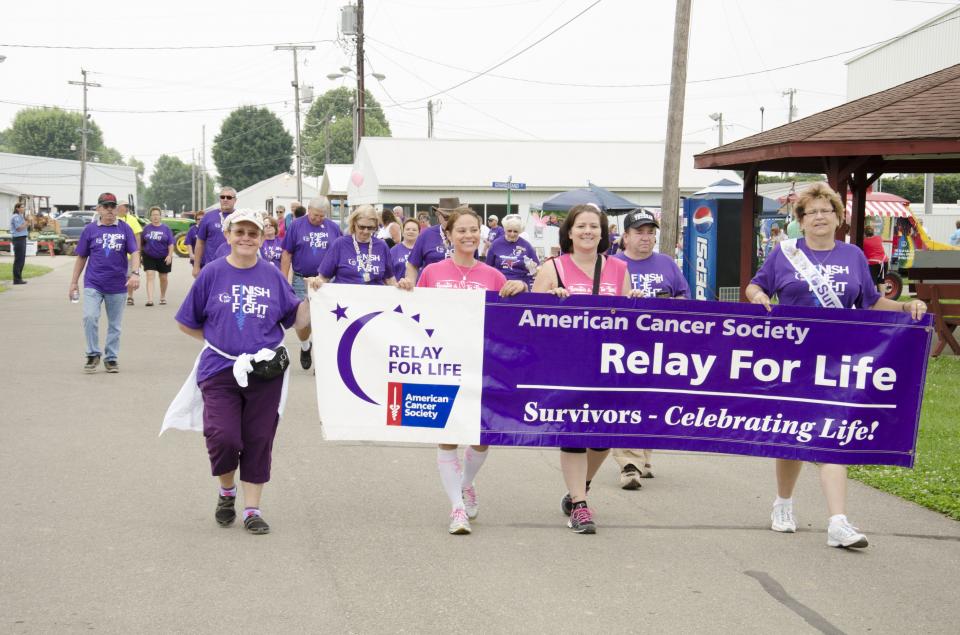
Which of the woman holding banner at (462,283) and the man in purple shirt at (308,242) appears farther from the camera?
the man in purple shirt at (308,242)

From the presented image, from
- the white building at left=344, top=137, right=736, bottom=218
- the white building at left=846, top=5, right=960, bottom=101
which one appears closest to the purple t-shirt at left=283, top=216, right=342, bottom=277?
the white building at left=846, top=5, right=960, bottom=101

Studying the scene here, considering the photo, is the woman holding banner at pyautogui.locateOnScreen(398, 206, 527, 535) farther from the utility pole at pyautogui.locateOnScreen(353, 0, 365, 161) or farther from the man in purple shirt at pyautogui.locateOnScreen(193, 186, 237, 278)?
the utility pole at pyautogui.locateOnScreen(353, 0, 365, 161)

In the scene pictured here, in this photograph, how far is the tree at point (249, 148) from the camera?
393 ft

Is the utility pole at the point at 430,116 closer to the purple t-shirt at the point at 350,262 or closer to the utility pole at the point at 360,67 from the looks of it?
the utility pole at the point at 360,67

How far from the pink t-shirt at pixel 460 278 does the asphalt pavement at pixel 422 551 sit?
137cm

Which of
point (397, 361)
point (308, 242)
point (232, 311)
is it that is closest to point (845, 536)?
point (397, 361)

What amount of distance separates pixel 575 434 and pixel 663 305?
0.89m

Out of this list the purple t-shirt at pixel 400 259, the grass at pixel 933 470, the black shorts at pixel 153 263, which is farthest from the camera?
the black shorts at pixel 153 263

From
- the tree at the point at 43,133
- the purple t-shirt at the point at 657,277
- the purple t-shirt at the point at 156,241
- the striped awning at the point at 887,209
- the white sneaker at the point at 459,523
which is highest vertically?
the tree at the point at 43,133

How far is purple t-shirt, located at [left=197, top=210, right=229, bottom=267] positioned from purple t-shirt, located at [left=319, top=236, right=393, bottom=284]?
5020 millimetres

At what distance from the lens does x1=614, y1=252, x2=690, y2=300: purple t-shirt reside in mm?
7191

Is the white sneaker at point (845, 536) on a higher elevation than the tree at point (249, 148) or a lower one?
lower

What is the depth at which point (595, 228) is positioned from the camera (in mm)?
6113

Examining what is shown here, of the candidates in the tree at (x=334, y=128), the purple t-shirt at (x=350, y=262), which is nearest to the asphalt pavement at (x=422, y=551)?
the purple t-shirt at (x=350, y=262)
